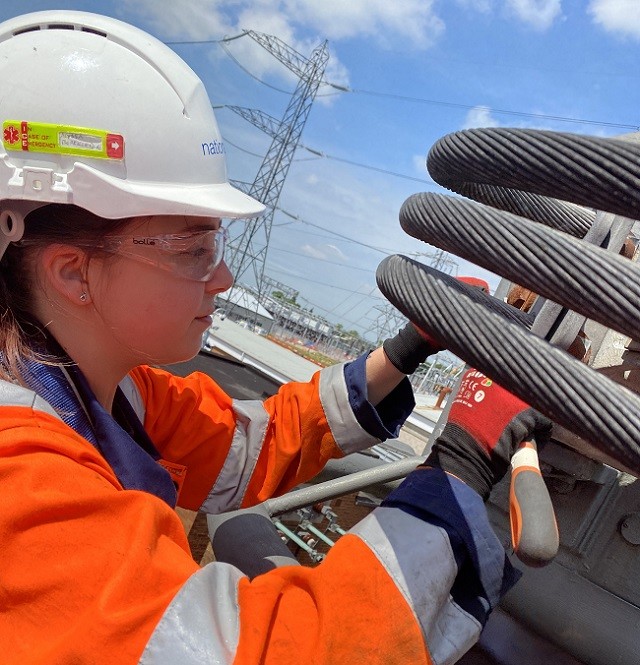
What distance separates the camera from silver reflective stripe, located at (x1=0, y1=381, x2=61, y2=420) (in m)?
1.09

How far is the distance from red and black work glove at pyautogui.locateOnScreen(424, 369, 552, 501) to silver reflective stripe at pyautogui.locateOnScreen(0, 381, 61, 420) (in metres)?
0.78

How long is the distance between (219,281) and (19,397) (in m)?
0.54

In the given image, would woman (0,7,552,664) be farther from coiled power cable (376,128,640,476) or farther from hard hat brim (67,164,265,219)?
coiled power cable (376,128,640,476)

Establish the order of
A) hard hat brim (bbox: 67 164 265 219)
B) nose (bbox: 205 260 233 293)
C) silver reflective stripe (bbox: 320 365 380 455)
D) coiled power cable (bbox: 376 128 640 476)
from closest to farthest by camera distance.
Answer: coiled power cable (bbox: 376 128 640 476), hard hat brim (bbox: 67 164 265 219), nose (bbox: 205 260 233 293), silver reflective stripe (bbox: 320 365 380 455)

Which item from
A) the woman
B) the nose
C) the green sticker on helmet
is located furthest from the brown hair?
the nose

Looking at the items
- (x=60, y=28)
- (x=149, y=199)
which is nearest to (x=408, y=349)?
(x=149, y=199)

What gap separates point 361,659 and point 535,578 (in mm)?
899

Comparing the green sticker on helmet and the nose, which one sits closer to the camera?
the green sticker on helmet

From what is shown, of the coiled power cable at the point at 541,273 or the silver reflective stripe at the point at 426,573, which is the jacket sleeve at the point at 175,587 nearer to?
the silver reflective stripe at the point at 426,573

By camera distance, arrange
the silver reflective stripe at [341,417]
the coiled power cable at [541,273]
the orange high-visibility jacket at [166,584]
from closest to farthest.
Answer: the coiled power cable at [541,273] < the orange high-visibility jacket at [166,584] < the silver reflective stripe at [341,417]

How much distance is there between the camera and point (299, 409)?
1.92 metres

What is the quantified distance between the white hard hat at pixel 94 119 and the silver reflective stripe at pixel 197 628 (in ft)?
2.60

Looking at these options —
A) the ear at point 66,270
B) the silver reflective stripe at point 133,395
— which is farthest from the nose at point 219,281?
the silver reflective stripe at point 133,395

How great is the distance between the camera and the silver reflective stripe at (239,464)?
188 cm
